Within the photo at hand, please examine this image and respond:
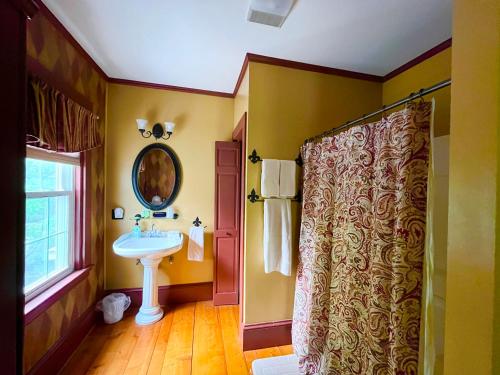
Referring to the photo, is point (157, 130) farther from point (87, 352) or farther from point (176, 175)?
point (87, 352)

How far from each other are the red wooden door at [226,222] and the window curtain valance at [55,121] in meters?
1.20

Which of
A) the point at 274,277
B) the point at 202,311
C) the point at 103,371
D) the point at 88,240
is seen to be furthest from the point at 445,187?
the point at 88,240

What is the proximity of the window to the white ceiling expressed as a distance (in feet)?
3.27

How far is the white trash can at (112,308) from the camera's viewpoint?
2107 mm

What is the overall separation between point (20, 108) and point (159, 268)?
2151 millimetres

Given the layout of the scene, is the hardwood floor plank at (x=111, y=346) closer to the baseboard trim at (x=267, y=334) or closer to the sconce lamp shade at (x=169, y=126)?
the baseboard trim at (x=267, y=334)

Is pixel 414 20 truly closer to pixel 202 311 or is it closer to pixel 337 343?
pixel 337 343

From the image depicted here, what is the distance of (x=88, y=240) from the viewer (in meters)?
2.01

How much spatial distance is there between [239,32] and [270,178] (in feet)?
3.61

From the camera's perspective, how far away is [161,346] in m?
1.82

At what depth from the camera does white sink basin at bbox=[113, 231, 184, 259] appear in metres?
1.88

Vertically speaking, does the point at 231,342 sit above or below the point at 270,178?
below

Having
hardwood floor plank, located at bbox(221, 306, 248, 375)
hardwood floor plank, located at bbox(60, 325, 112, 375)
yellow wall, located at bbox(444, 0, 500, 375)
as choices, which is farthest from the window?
yellow wall, located at bbox(444, 0, 500, 375)

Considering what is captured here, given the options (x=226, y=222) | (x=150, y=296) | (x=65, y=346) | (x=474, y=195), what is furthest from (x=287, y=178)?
(x=65, y=346)
